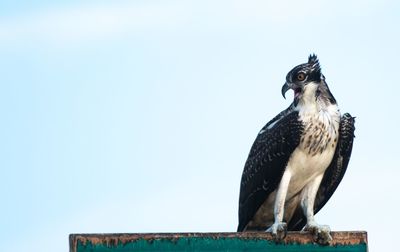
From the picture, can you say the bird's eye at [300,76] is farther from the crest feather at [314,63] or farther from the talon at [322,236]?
the talon at [322,236]

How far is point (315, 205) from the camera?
1049 centimetres

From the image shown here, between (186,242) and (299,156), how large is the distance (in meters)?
3.92

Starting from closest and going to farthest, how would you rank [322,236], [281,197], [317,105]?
[322,236] < [281,197] < [317,105]

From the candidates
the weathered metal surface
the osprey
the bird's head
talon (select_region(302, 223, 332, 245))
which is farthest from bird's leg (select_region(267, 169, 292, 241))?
the weathered metal surface

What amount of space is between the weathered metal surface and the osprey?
10.3ft

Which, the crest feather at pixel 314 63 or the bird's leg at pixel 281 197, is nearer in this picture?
the bird's leg at pixel 281 197

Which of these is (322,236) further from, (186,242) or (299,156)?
(299,156)

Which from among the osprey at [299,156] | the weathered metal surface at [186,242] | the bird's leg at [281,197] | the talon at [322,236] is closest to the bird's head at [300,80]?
the osprey at [299,156]

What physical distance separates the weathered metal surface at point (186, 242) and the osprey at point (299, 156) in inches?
124

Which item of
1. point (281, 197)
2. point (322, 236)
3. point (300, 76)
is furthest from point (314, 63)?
point (322, 236)

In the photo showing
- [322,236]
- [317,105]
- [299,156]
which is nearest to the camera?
[322,236]

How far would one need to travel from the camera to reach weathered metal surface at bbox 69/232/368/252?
20.7 feet

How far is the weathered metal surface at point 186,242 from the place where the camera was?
6.30 m

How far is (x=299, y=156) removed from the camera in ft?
33.1
